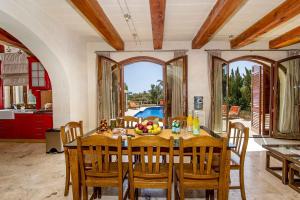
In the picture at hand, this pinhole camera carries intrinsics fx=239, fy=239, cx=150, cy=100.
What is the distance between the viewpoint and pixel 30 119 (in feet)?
19.7

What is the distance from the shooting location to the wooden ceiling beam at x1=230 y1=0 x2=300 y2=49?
3.64 m

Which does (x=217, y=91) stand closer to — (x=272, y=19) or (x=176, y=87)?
(x=176, y=87)

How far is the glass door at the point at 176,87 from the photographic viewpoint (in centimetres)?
666

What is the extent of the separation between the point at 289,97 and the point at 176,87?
3171 mm

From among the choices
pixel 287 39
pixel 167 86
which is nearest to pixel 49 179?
pixel 167 86

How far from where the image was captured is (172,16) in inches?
175

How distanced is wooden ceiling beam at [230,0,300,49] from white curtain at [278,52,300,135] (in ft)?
5.99

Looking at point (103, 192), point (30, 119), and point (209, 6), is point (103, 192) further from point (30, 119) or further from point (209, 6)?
point (30, 119)

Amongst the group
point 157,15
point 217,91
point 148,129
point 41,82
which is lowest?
point 148,129

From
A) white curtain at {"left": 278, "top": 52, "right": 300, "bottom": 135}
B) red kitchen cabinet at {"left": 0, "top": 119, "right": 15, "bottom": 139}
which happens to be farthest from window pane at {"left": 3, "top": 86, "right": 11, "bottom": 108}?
white curtain at {"left": 278, "top": 52, "right": 300, "bottom": 135}

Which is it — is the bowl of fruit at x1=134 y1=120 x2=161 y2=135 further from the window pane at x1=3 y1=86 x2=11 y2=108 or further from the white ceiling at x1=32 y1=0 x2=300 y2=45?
the window pane at x1=3 y1=86 x2=11 y2=108

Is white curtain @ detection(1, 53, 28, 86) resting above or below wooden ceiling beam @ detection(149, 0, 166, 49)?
below

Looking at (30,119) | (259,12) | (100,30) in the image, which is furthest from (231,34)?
(30,119)

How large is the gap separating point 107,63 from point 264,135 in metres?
5.11
